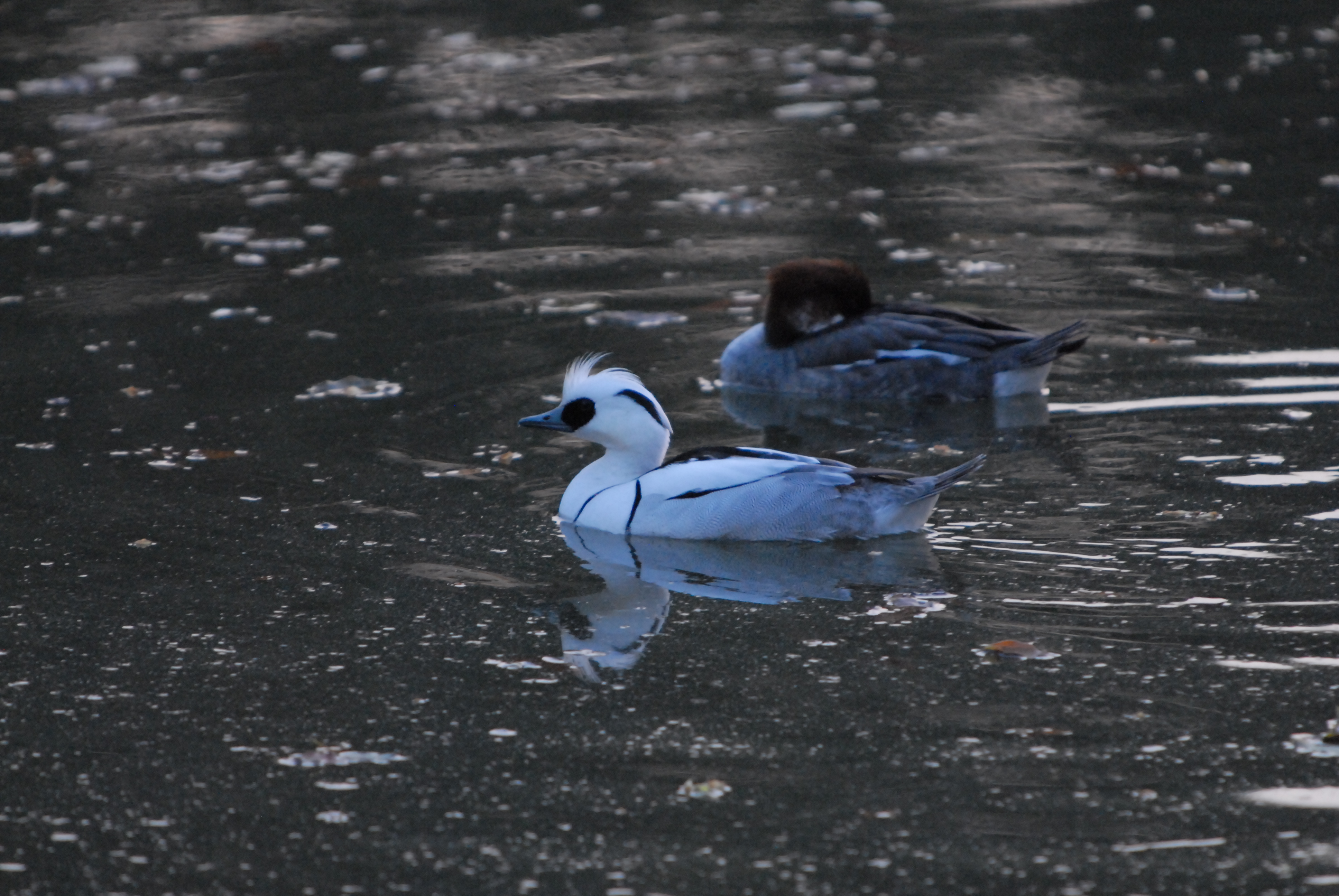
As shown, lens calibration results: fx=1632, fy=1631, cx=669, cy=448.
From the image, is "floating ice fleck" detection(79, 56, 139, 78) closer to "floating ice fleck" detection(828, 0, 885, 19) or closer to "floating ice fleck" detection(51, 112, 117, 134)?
"floating ice fleck" detection(51, 112, 117, 134)

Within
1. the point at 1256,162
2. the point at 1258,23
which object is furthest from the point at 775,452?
the point at 1258,23

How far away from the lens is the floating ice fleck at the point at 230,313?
1007 cm

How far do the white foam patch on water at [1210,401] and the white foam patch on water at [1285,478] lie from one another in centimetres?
99

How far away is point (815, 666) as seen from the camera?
5.41 m

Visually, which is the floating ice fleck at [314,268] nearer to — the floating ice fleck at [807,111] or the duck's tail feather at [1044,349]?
the duck's tail feather at [1044,349]

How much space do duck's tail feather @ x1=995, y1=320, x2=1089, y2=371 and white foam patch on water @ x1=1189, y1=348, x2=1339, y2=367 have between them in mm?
668

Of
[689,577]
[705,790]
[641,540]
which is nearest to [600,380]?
[641,540]

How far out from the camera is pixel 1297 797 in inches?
174

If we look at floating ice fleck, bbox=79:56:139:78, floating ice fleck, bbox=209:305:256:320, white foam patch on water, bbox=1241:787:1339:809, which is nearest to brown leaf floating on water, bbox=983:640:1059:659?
white foam patch on water, bbox=1241:787:1339:809

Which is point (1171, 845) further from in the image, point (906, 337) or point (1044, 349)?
point (906, 337)

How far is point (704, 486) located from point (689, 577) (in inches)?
19.0

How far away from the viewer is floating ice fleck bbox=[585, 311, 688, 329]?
986cm

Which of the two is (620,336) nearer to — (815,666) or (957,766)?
(815,666)

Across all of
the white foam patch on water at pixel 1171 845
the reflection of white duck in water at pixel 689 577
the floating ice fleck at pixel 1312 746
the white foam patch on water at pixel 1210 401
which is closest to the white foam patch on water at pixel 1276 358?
the white foam patch on water at pixel 1210 401
